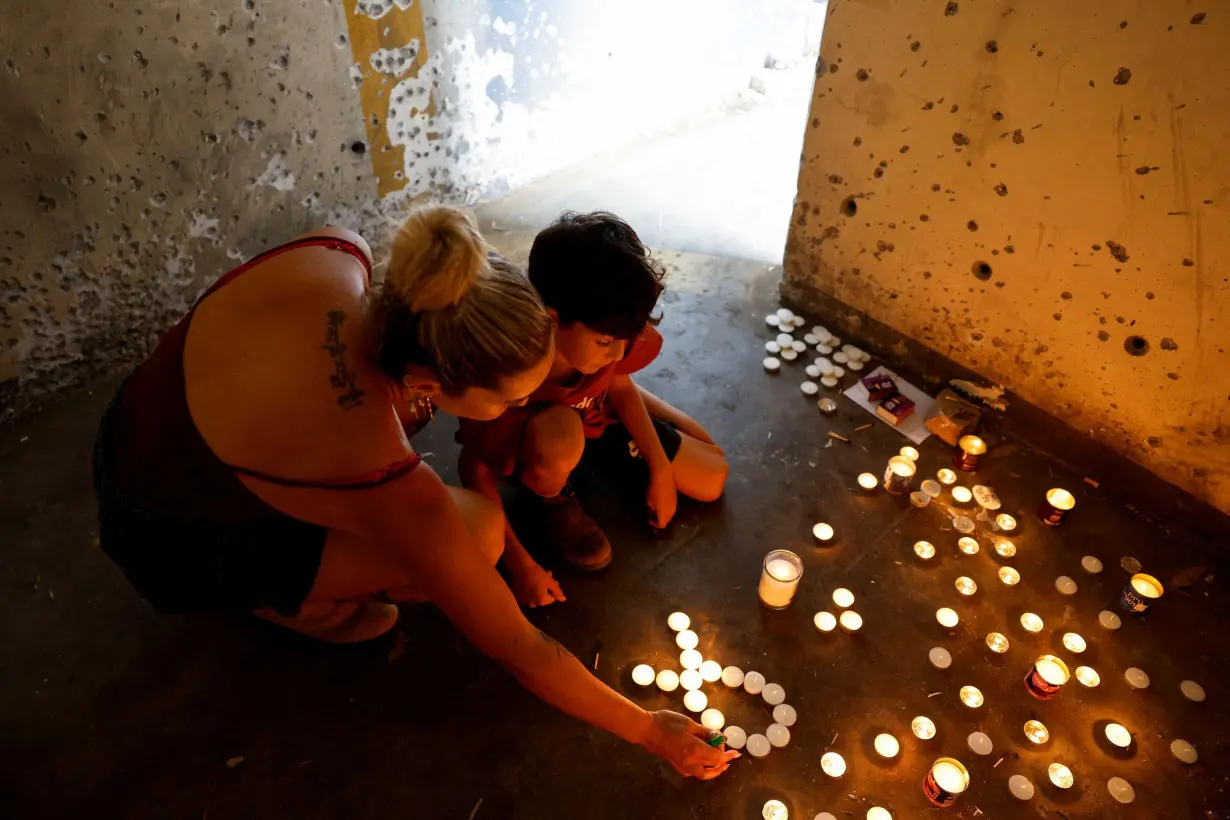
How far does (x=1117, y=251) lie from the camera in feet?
6.13

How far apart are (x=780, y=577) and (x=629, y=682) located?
1.39 ft

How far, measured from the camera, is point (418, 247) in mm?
1060

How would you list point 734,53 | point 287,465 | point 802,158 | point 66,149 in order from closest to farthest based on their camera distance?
point 287,465 → point 66,149 → point 802,158 → point 734,53

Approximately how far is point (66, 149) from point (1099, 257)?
267 centimetres

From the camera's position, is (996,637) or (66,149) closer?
(996,637)

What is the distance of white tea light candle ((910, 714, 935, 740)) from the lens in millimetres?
1652

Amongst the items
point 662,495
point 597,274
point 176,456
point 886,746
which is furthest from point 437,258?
point 886,746

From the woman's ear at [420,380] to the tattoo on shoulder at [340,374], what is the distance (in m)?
0.07

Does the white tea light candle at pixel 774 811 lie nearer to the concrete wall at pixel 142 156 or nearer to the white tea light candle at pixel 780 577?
the white tea light candle at pixel 780 577

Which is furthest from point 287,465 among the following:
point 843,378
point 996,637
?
point 843,378

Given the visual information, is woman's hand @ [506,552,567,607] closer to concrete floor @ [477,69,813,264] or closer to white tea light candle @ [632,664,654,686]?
white tea light candle @ [632,664,654,686]

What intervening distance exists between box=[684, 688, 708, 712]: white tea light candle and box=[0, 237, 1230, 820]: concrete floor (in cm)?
4

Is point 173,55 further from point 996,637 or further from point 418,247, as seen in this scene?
point 996,637

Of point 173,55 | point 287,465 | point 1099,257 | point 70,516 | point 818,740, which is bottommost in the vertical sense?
point 818,740
